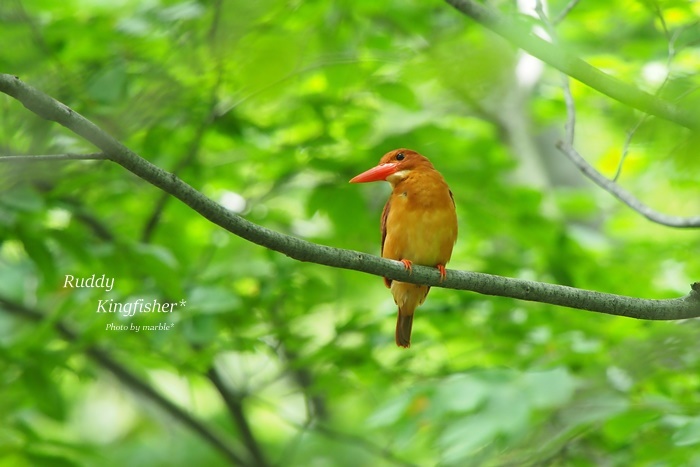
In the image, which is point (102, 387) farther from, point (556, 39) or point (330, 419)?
Result: point (556, 39)

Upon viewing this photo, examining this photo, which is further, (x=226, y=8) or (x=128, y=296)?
(x=128, y=296)

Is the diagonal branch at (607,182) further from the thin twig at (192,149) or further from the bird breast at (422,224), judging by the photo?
the thin twig at (192,149)

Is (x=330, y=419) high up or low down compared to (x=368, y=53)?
down

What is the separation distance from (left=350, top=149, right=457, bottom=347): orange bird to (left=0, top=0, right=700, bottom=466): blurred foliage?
0.45 m

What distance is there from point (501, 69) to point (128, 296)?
3003 mm

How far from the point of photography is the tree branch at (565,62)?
96.7 inches

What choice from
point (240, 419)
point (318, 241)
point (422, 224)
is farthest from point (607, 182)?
point (240, 419)

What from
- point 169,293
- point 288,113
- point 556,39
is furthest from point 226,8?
point 288,113

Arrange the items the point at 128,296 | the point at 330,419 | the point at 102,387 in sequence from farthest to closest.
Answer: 1. the point at 102,387
2. the point at 330,419
3. the point at 128,296

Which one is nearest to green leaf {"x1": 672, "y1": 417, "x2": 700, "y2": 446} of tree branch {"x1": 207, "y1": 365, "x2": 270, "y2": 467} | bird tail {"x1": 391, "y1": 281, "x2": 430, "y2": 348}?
bird tail {"x1": 391, "y1": 281, "x2": 430, "y2": 348}

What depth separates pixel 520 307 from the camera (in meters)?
5.10

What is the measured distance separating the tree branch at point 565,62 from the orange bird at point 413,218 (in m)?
1.07

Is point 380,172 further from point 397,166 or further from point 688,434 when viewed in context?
point 688,434

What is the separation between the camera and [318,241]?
5.27m
